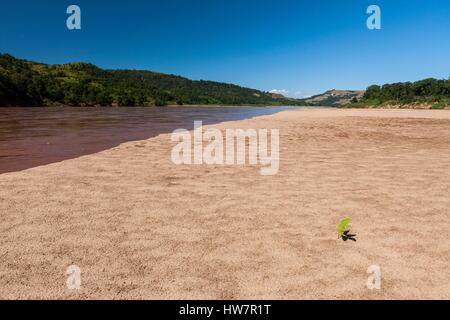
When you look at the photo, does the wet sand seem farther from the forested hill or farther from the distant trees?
the distant trees

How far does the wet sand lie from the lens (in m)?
3.08

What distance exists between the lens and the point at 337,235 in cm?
420

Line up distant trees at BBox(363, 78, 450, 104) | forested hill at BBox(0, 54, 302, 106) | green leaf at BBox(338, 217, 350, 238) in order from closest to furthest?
green leaf at BBox(338, 217, 350, 238)
forested hill at BBox(0, 54, 302, 106)
distant trees at BBox(363, 78, 450, 104)

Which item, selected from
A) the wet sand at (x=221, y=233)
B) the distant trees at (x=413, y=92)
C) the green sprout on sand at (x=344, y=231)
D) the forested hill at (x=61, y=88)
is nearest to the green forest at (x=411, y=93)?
the distant trees at (x=413, y=92)

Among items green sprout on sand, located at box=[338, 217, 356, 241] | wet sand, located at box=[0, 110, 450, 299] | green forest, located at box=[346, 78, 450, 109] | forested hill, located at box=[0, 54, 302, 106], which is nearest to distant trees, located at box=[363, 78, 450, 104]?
green forest, located at box=[346, 78, 450, 109]

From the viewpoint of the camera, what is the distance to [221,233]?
425cm

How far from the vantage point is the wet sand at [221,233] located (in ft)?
10.1

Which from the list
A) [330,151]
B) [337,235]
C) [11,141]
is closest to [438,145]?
[330,151]

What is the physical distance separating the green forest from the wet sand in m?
101

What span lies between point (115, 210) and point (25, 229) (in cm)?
123

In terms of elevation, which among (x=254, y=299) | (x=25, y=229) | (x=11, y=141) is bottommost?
(x=254, y=299)

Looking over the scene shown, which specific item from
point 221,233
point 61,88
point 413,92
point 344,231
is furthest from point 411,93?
point 221,233

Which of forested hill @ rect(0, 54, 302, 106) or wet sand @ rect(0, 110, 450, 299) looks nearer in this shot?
wet sand @ rect(0, 110, 450, 299)
